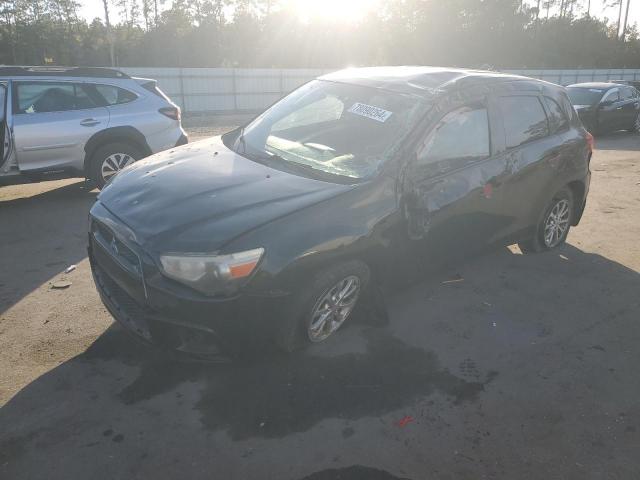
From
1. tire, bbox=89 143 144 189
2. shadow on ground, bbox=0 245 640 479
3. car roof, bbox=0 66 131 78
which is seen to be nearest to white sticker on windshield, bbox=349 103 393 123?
shadow on ground, bbox=0 245 640 479

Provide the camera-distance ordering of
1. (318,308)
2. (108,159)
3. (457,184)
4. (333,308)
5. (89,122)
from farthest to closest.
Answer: (108,159) < (89,122) < (457,184) < (333,308) < (318,308)

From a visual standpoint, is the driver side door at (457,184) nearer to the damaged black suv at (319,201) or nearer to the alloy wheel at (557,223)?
the damaged black suv at (319,201)

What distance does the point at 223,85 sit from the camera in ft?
77.7

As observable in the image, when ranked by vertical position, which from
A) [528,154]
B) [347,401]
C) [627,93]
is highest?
[627,93]

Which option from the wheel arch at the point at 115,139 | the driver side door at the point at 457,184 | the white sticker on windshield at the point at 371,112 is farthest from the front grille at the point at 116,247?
the wheel arch at the point at 115,139

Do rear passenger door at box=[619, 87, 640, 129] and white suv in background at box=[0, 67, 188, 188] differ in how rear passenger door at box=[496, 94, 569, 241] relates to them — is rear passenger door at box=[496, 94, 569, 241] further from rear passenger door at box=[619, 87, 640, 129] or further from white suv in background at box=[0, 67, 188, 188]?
rear passenger door at box=[619, 87, 640, 129]

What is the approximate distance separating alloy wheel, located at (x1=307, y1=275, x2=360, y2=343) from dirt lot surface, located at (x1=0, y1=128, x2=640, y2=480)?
6.8 inches

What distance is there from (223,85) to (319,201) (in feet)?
71.6

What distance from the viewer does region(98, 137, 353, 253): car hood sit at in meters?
3.02

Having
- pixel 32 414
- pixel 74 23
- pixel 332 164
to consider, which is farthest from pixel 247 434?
pixel 74 23

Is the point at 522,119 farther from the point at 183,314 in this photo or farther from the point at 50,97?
the point at 50,97

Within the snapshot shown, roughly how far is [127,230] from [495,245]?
10.1 ft

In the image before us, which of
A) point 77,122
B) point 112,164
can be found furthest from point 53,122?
point 112,164

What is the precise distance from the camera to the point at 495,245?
4703 millimetres
